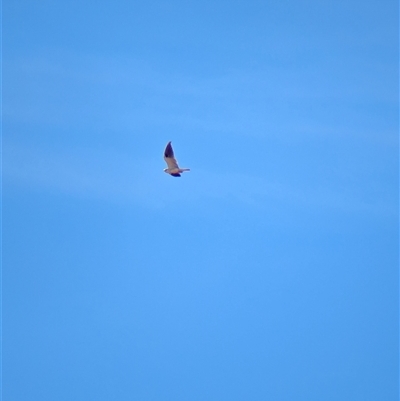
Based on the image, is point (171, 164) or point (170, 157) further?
point (171, 164)

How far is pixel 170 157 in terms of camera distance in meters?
37.5

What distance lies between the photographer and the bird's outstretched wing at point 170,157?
1471 inches

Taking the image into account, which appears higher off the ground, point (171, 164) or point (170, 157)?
point (170, 157)

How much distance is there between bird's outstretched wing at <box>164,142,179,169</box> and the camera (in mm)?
37375

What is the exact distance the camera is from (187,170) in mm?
36812
